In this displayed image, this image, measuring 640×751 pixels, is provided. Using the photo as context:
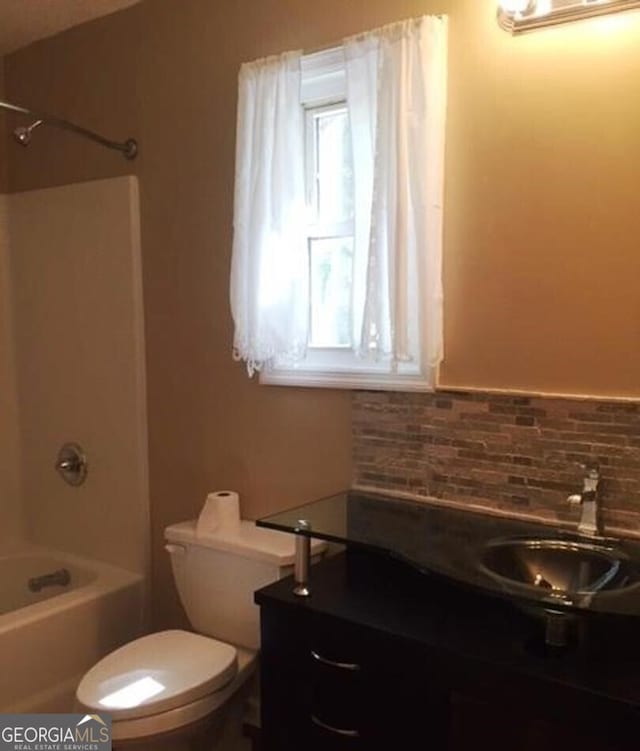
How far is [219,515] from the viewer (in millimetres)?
2121

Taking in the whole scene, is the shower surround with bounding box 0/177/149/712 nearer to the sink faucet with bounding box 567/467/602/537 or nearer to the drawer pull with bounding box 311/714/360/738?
the drawer pull with bounding box 311/714/360/738

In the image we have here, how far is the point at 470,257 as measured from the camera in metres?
1.78

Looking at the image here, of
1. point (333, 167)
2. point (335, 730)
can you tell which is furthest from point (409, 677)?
point (333, 167)

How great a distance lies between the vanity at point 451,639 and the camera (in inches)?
48.7

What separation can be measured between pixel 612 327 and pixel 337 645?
3.05 feet

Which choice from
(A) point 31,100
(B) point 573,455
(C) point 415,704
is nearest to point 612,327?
(B) point 573,455

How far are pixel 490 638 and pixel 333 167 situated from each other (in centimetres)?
134

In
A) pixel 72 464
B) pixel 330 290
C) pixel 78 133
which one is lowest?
pixel 72 464

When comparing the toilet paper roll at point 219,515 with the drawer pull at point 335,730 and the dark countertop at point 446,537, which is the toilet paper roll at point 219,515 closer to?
the dark countertop at point 446,537

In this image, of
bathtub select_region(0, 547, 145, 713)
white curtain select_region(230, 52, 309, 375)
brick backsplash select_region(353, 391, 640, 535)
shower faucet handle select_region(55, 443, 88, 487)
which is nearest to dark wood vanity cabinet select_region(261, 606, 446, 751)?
brick backsplash select_region(353, 391, 640, 535)

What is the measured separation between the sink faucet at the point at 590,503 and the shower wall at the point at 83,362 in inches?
58.8

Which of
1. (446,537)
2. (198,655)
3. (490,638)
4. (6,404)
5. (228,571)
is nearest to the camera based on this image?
(490,638)

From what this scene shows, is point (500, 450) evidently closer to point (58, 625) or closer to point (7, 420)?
point (58, 625)

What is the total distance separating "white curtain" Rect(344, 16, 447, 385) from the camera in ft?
5.74
